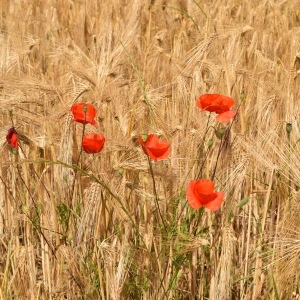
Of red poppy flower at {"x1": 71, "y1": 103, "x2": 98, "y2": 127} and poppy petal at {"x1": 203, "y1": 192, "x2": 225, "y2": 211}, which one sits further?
red poppy flower at {"x1": 71, "y1": 103, "x2": 98, "y2": 127}

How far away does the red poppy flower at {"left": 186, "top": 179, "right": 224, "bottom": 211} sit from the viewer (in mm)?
1324

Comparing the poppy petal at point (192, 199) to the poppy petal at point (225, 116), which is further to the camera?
the poppy petal at point (225, 116)

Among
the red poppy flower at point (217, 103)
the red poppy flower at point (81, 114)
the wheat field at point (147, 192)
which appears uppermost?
the red poppy flower at point (217, 103)

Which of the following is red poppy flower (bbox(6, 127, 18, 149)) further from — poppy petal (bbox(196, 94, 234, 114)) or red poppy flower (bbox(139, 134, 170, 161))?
poppy petal (bbox(196, 94, 234, 114))

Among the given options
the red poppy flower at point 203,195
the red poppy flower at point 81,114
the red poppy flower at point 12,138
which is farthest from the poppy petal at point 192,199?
the red poppy flower at point 12,138

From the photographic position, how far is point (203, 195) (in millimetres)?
1324

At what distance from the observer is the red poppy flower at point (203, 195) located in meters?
1.32

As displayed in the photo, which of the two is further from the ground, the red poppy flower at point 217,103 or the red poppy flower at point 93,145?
the red poppy flower at point 217,103

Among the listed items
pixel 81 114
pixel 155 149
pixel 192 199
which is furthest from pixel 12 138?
pixel 192 199

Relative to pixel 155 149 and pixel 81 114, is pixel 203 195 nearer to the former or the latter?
pixel 155 149

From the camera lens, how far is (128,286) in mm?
1565

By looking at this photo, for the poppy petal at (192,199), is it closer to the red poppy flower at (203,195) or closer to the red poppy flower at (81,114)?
the red poppy flower at (203,195)

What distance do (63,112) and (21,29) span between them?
159cm

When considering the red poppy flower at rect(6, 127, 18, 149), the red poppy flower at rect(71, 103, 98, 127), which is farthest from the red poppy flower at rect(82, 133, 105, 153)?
the red poppy flower at rect(6, 127, 18, 149)
